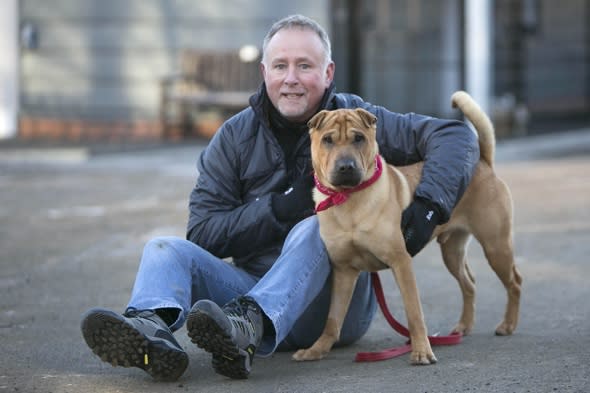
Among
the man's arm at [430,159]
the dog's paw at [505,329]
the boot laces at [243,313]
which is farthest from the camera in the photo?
the dog's paw at [505,329]

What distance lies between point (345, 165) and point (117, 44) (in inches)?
471

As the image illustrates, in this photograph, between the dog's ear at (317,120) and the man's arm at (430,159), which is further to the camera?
the man's arm at (430,159)

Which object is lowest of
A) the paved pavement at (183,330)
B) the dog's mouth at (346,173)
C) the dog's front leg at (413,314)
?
the paved pavement at (183,330)

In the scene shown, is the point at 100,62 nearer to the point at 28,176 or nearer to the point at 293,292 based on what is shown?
the point at 28,176

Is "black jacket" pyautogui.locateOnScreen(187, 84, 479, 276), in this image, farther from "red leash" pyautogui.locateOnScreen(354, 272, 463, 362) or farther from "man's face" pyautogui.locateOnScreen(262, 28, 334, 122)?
"red leash" pyautogui.locateOnScreen(354, 272, 463, 362)

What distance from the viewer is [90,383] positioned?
4.45 metres

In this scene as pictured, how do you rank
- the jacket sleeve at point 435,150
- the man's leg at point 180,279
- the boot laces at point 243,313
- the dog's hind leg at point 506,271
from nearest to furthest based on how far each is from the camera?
the boot laces at point 243,313, the man's leg at point 180,279, the jacket sleeve at point 435,150, the dog's hind leg at point 506,271

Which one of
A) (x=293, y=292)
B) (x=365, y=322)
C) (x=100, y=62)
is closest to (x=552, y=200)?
(x=365, y=322)

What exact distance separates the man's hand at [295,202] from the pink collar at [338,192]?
0.16 metres

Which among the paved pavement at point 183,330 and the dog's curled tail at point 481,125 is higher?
the dog's curled tail at point 481,125

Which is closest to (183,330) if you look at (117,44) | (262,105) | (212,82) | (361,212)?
(262,105)

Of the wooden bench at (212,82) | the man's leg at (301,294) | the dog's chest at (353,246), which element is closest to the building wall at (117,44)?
the wooden bench at (212,82)

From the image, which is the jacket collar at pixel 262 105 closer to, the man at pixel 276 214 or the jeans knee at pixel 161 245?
the man at pixel 276 214

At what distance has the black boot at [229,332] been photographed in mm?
4133
